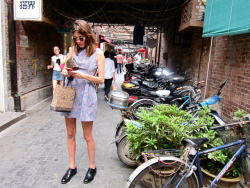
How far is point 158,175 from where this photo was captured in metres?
2.17

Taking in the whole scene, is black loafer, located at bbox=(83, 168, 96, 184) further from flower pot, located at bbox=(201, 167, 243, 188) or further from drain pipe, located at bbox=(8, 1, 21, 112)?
drain pipe, located at bbox=(8, 1, 21, 112)

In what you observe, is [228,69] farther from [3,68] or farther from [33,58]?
[33,58]

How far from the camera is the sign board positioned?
559 centimetres

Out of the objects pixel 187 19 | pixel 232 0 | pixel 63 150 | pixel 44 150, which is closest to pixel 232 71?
pixel 232 0

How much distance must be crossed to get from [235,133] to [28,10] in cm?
582

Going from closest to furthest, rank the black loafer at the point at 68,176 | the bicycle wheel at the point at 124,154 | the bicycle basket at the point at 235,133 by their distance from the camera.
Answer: the bicycle basket at the point at 235,133 → the black loafer at the point at 68,176 → the bicycle wheel at the point at 124,154

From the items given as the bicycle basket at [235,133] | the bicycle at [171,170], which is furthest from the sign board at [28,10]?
the bicycle basket at [235,133]

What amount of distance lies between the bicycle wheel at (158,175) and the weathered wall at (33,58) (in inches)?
207

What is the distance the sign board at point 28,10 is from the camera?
5.59 m

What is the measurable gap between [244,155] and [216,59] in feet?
12.6

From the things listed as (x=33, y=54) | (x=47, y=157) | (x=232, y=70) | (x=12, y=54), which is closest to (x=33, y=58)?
(x=33, y=54)

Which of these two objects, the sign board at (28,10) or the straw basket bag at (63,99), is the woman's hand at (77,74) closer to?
the straw basket bag at (63,99)

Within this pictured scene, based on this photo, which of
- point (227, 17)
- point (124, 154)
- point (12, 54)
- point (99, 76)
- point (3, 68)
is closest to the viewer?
point (99, 76)

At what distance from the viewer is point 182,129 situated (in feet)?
8.41
